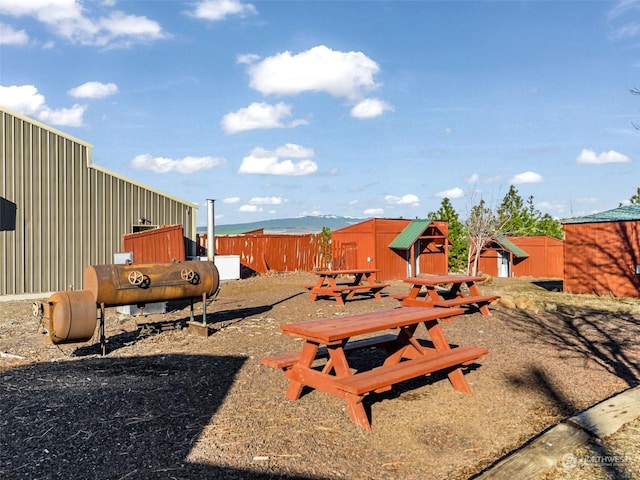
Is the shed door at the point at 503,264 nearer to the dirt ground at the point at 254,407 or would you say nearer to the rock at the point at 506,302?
the rock at the point at 506,302

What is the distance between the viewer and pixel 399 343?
6.35 meters

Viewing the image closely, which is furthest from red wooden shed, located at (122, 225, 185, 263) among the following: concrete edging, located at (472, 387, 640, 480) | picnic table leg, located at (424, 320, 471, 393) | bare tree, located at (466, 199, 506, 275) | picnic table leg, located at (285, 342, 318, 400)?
bare tree, located at (466, 199, 506, 275)

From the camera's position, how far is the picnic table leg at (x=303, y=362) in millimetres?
5348

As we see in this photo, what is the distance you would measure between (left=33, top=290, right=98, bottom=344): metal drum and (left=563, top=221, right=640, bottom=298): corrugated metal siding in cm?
1444

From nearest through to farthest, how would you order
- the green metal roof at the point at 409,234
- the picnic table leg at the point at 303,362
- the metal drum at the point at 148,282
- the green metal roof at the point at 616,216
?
the picnic table leg at the point at 303,362
the metal drum at the point at 148,282
the green metal roof at the point at 616,216
the green metal roof at the point at 409,234

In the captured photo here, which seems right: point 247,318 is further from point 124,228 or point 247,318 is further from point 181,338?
point 124,228

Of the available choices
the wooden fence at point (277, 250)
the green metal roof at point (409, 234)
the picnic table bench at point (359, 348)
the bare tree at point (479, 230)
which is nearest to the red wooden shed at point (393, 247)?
the green metal roof at point (409, 234)

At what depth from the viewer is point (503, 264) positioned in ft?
95.2

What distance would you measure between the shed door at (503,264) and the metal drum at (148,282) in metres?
22.6

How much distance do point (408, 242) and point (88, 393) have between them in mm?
17357

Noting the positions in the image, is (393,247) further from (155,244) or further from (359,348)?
(359,348)

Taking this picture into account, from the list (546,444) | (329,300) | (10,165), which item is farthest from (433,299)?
(10,165)

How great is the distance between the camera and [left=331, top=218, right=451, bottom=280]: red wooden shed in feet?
72.6

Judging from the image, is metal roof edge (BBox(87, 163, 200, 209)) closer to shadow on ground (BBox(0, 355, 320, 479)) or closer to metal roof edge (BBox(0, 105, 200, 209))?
metal roof edge (BBox(0, 105, 200, 209))
